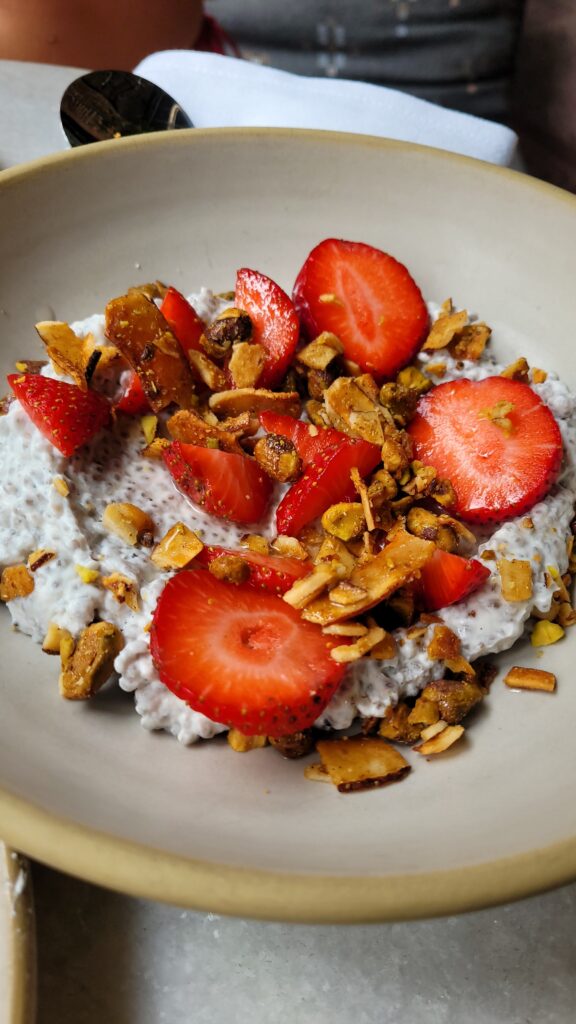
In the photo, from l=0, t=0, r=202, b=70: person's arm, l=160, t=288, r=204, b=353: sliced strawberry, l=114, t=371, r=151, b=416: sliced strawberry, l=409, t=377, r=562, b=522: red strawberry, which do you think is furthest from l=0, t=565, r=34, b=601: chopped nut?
l=0, t=0, r=202, b=70: person's arm

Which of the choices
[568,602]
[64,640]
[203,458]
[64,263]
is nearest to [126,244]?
[64,263]

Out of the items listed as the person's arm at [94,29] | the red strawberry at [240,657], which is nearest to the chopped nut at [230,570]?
the red strawberry at [240,657]

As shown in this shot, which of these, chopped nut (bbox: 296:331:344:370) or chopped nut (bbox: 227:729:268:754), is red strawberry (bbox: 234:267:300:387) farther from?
chopped nut (bbox: 227:729:268:754)

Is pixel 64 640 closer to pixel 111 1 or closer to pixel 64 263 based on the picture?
pixel 64 263

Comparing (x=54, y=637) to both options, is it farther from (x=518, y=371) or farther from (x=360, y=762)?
(x=518, y=371)

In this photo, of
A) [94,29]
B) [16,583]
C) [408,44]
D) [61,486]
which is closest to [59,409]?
[61,486]

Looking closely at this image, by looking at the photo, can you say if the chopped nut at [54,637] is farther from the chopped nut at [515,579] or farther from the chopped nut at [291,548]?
the chopped nut at [515,579]

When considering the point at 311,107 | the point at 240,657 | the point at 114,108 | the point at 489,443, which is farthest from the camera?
the point at 311,107
